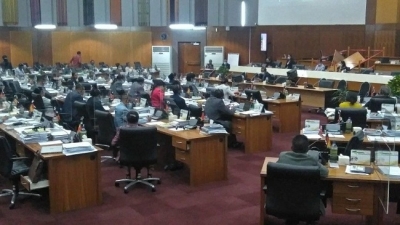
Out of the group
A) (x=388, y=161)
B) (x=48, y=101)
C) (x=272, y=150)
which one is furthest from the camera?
(x=48, y=101)

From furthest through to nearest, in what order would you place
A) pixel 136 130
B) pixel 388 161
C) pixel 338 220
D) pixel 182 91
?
pixel 182 91
pixel 136 130
pixel 338 220
pixel 388 161

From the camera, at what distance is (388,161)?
4.93 metres

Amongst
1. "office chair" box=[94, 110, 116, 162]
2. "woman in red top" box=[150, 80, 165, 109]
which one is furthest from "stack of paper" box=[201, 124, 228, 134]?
"woman in red top" box=[150, 80, 165, 109]

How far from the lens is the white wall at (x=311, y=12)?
19.6 meters

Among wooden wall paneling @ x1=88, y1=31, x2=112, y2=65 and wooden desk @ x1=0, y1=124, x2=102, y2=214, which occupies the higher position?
wooden wall paneling @ x1=88, y1=31, x2=112, y2=65

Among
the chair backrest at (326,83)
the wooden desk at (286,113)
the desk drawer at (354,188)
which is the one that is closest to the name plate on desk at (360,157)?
the desk drawer at (354,188)

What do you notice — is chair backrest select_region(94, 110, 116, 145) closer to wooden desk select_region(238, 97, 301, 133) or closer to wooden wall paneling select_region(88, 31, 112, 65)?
wooden desk select_region(238, 97, 301, 133)

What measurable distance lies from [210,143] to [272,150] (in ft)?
8.32

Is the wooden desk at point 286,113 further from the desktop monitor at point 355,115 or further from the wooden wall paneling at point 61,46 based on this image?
the wooden wall paneling at point 61,46

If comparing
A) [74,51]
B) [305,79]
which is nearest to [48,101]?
[305,79]

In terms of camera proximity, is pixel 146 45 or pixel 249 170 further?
pixel 146 45

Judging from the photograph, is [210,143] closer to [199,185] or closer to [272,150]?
[199,185]

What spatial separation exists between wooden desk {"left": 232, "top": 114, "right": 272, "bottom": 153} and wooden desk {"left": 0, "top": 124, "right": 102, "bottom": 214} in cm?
349

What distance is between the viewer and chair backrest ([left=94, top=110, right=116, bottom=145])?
7.69m
